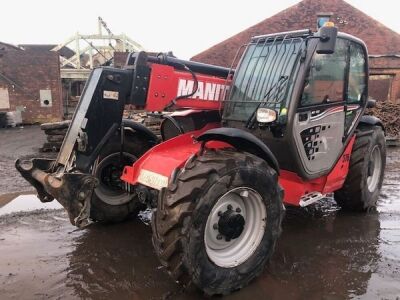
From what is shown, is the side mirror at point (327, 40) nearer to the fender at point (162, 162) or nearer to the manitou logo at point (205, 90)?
the manitou logo at point (205, 90)

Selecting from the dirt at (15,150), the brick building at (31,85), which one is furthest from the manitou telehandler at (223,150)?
the brick building at (31,85)

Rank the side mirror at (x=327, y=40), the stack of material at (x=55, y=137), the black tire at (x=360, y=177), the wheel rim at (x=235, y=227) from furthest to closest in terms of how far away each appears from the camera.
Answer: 1. the stack of material at (x=55, y=137)
2. the black tire at (x=360, y=177)
3. the side mirror at (x=327, y=40)
4. the wheel rim at (x=235, y=227)

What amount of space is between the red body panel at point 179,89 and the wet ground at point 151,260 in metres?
1.62

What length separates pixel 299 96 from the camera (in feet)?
13.3

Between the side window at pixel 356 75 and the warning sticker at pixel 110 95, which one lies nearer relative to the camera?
the warning sticker at pixel 110 95

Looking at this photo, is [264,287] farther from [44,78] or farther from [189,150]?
[44,78]

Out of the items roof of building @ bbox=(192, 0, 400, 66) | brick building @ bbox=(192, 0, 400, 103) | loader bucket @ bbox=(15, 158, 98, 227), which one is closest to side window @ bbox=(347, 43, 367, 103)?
loader bucket @ bbox=(15, 158, 98, 227)

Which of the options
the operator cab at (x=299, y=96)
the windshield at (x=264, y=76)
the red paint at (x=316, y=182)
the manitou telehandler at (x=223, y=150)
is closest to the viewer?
the manitou telehandler at (x=223, y=150)

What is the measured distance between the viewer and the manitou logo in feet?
13.4

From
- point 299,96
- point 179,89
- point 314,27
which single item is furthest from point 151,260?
point 314,27

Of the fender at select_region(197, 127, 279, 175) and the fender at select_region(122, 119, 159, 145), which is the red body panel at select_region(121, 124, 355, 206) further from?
the fender at select_region(122, 119, 159, 145)

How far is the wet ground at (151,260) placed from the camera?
3.41 meters

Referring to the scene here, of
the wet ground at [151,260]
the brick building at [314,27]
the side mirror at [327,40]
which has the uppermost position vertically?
the brick building at [314,27]

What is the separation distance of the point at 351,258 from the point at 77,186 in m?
2.89
